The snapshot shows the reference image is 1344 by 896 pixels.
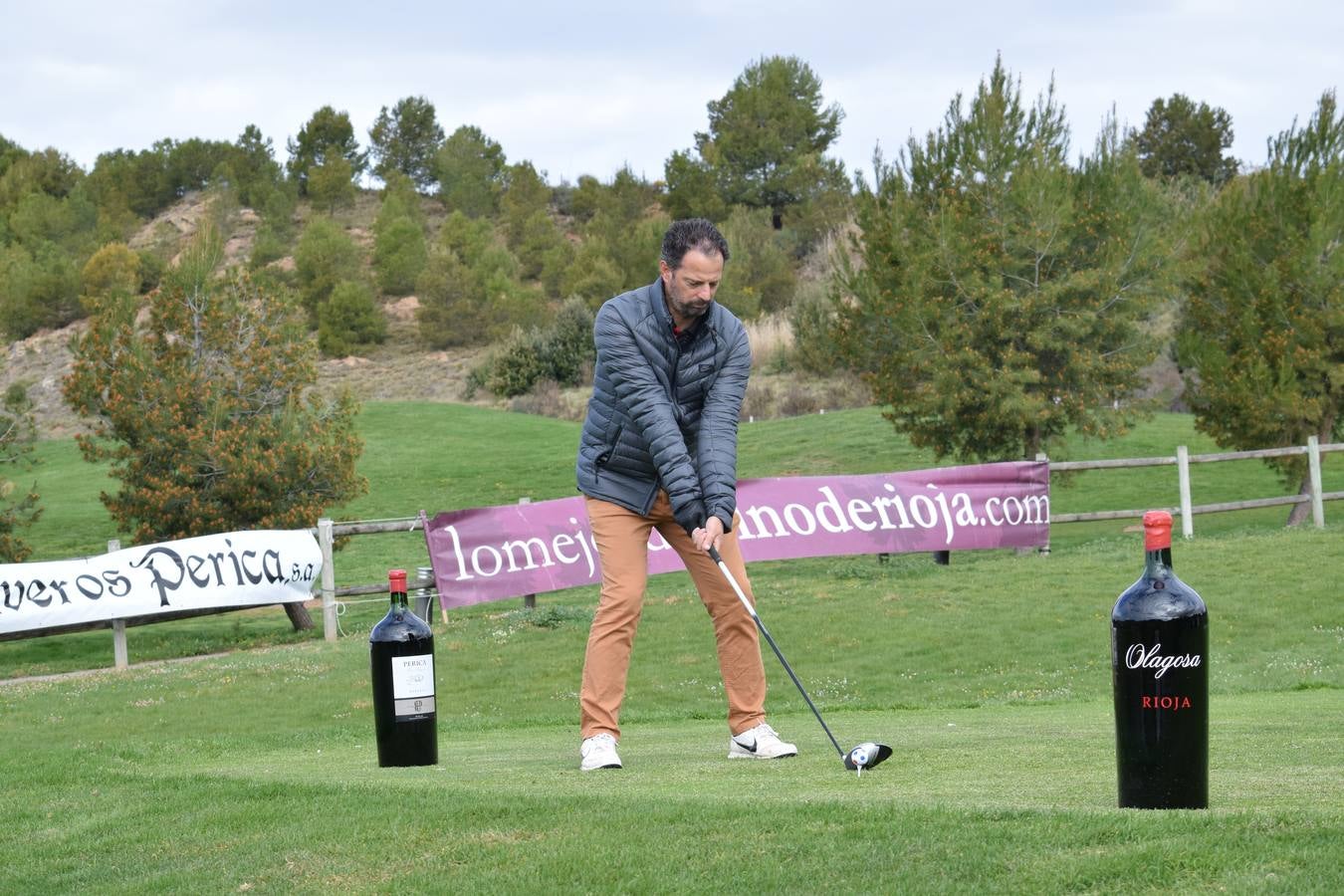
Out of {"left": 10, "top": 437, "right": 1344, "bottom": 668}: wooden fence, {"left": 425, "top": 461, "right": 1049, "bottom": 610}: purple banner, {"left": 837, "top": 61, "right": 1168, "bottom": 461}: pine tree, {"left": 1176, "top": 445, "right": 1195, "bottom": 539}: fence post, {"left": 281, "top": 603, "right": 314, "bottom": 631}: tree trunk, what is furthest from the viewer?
{"left": 837, "top": 61, "right": 1168, "bottom": 461}: pine tree

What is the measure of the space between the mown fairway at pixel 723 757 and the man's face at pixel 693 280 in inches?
78.9

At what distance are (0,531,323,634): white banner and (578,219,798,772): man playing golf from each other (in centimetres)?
1361

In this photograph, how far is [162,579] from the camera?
63.8ft

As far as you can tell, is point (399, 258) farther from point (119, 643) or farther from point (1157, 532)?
point (1157, 532)

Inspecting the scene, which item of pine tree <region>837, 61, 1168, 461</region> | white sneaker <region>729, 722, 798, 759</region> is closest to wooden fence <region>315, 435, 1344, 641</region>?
pine tree <region>837, 61, 1168, 461</region>

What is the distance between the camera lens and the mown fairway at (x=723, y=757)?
4043 millimetres

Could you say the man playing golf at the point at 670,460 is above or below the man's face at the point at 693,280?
below

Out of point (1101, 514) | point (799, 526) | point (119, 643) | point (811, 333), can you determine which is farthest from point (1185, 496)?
point (811, 333)

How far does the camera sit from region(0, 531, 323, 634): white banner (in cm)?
1872

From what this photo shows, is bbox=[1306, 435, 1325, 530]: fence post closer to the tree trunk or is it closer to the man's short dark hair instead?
the tree trunk

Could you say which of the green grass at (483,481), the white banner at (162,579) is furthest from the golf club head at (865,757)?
the green grass at (483,481)

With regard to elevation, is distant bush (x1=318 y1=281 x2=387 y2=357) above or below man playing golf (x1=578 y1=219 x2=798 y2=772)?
above

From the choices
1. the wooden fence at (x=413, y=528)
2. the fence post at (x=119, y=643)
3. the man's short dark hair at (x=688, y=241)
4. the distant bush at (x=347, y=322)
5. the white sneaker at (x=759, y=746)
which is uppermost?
the distant bush at (x=347, y=322)

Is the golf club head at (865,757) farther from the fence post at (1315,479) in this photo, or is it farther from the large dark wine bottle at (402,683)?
the fence post at (1315,479)
